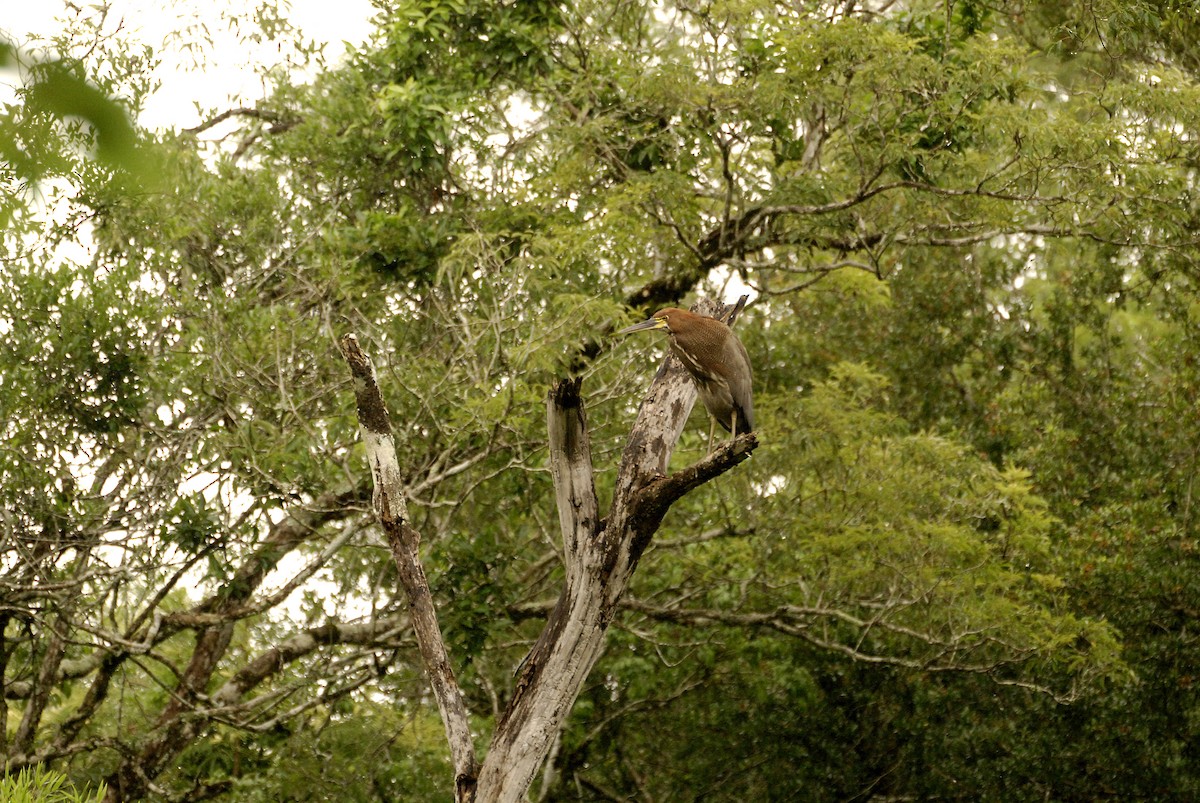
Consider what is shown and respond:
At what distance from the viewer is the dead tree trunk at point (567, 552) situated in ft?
11.9

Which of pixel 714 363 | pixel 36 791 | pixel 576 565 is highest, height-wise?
pixel 714 363

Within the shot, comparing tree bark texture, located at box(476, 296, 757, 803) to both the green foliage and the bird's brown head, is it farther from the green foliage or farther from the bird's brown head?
the green foliage

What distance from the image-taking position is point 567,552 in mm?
4047

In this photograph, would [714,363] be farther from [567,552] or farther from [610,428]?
[610,428]

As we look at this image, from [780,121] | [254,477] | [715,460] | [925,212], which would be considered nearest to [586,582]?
[715,460]

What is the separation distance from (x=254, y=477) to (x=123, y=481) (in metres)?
0.75

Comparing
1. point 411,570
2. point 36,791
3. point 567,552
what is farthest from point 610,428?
point 36,791

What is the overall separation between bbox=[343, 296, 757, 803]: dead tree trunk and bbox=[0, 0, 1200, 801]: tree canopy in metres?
1.67

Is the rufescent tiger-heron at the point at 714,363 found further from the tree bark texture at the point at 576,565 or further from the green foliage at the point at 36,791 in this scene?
the green foliage at the point at 36,791

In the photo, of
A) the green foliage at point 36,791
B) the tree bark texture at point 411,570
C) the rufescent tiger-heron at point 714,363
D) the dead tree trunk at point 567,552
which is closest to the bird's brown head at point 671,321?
the rufescent tiger-heron at point 714,363

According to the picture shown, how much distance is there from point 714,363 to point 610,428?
2.82 meters

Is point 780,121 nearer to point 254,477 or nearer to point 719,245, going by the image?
point 719,245

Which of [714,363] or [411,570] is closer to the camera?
[411,570]

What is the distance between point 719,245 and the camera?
691cm
